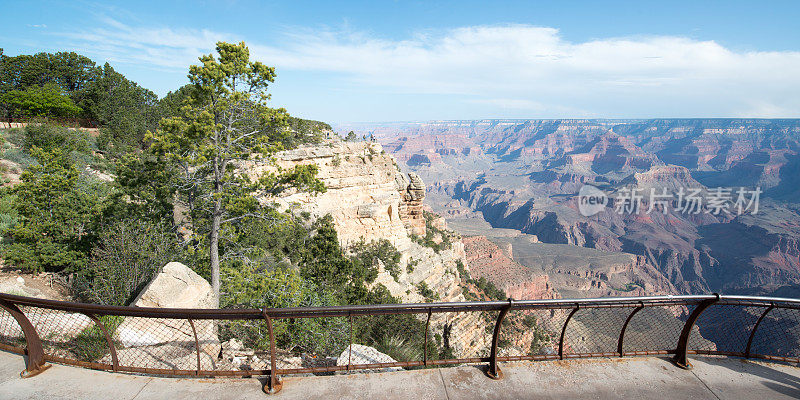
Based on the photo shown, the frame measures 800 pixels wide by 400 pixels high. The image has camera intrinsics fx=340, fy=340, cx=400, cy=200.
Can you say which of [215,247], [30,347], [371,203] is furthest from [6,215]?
[371,203]

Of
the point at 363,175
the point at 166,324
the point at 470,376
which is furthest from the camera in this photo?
the point at 363,175

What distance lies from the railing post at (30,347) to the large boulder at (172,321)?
6.86 feet

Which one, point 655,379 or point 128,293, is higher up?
point 655,379

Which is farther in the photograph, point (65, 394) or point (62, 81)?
point (62, 81)

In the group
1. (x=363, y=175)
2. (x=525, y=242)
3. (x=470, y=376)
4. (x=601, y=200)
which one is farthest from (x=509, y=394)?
(x=601, y=200)

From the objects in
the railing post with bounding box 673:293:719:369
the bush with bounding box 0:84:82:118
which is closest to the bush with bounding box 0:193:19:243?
the railing post with bounding box 673:293:719:369

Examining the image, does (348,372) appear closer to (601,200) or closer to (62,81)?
(62,81)

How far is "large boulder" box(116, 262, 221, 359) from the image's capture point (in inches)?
286

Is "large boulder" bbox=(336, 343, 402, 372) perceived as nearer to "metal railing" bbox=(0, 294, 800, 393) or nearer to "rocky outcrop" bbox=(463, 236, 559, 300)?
"metal railing" bbox=(0, 294, 800, 393)

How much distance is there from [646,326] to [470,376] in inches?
2567

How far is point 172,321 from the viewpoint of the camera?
8.44 m

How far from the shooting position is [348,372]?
513 cm

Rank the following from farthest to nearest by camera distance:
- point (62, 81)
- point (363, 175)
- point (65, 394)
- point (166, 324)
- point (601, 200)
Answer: point (601, 200)
point (62, 81)
point (363, 175)
point (166, 324)
point (65, 394)

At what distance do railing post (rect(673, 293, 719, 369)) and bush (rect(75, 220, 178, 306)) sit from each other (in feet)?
43.5
